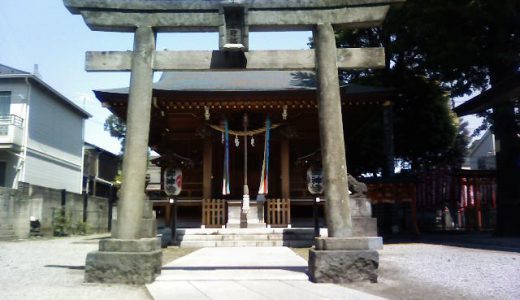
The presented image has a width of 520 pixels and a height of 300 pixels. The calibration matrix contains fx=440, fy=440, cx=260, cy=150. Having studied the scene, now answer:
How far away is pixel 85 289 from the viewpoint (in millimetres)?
6223

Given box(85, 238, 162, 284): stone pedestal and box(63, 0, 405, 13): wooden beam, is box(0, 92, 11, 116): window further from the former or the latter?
box(85, 238, 162, 284): stone pedestal

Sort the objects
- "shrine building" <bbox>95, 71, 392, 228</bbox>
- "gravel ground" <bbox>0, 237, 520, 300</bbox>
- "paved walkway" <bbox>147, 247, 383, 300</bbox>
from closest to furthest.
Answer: "paved walkway" <bbox>147, 247, 383, 300</bbox>, "gravel ground" <bbox>0, 237, 520, 300</bbox>, "shrine building" <bbox>95, 71, 392, 228</bbox>

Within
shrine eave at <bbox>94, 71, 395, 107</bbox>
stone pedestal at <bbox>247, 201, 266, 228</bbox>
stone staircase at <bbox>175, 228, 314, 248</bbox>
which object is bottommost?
stone staircase at <bbox>175, 228, 314, 248</bbox>

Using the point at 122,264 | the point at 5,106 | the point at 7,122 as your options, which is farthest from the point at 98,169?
the point at 122,264

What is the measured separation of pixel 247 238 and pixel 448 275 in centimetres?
689

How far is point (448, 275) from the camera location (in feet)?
24.2

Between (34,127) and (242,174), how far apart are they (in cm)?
1250

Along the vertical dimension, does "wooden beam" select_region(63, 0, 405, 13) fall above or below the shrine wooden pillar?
above

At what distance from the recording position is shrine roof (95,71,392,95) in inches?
555

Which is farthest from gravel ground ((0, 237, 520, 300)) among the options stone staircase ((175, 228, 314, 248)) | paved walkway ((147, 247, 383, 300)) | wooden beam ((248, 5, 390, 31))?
wooden beam ((248, 5, 390, 31))

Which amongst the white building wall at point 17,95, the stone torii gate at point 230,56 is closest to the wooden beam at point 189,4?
the stone torii gate at point 230,56

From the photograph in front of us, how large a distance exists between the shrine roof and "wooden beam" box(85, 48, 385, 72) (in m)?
6.10

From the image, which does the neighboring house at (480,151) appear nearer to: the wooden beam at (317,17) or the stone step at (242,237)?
the stone step at (242,237)

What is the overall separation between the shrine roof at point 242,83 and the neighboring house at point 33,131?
837 centimetres
